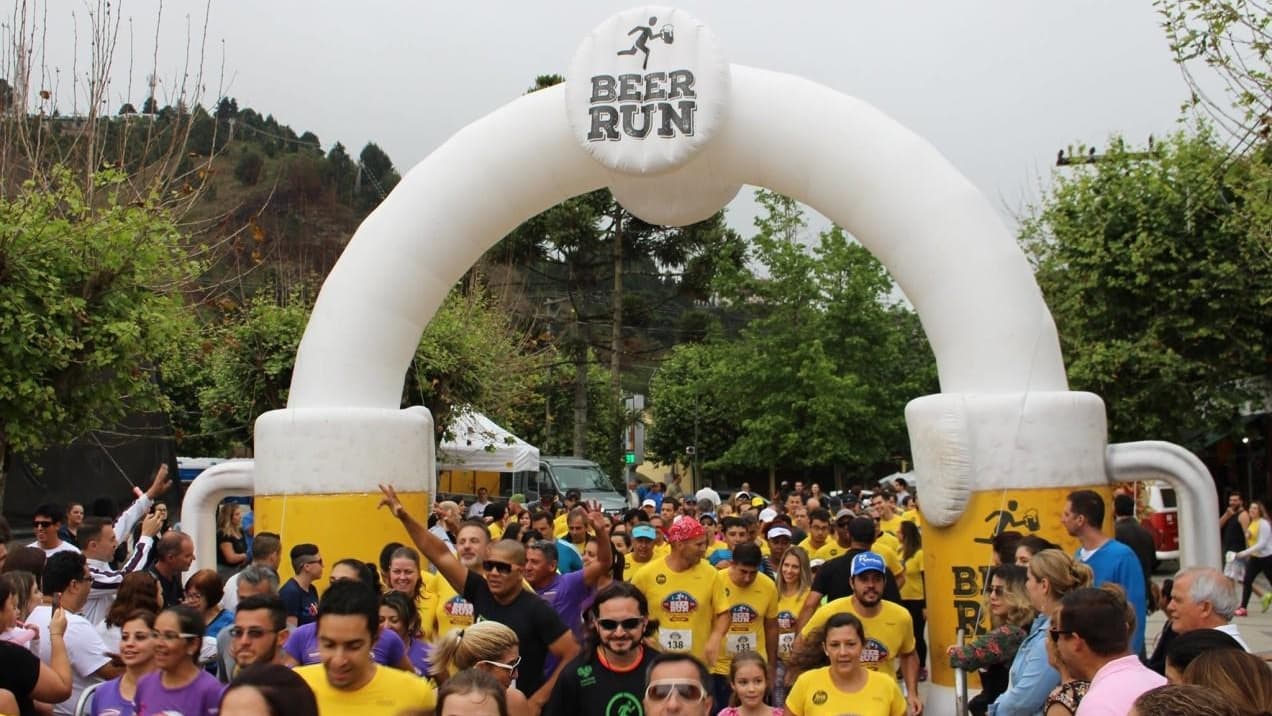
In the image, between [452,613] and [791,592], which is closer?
[452,613]

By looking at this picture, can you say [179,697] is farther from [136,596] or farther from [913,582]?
[913,582]

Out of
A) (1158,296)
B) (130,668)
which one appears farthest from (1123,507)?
(1158,296)

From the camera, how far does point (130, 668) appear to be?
478 centimetres

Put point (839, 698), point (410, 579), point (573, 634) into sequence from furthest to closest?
point (410, 579) < point (573, 634) < point (839, 698)

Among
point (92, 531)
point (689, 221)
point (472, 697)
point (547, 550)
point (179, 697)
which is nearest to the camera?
point (472, 697)

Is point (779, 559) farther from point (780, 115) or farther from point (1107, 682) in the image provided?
point (1107, 682)

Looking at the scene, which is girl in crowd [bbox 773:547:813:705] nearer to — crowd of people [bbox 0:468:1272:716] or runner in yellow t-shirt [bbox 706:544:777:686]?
crowd of people [bbox 0:468:1272:716]

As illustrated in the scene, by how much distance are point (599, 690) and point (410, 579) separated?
2031mm

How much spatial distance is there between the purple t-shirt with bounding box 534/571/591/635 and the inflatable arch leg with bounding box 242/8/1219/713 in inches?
103

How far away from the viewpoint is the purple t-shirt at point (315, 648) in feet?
17.4

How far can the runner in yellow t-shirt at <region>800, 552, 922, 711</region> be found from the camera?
660 cm

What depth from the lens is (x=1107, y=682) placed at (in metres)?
3.88

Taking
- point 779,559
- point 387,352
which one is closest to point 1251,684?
point 779,559

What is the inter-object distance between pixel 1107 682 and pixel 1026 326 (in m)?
4.67
